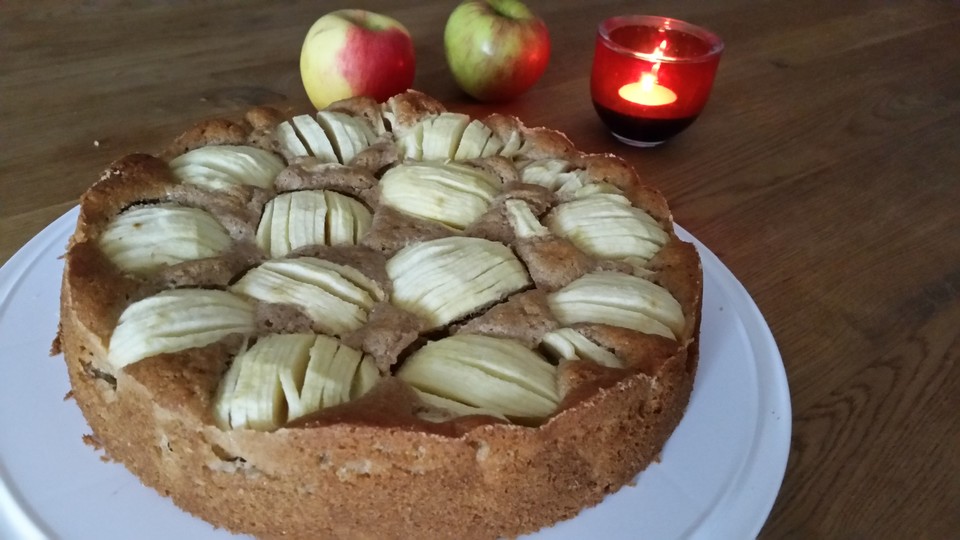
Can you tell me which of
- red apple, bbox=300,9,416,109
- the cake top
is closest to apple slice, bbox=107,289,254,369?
the cake top

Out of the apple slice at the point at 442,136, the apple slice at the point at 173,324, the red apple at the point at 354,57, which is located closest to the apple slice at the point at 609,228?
the apple slice at the point at 442,136

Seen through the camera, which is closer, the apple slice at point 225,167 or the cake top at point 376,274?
the cake top at point 376,274

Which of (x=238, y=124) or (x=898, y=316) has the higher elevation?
(x=238, y=124)

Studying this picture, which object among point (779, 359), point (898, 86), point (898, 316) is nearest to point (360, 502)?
point (779, 359)

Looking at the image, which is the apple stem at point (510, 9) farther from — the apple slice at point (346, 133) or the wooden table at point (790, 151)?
the apple slice at point (346, 133)

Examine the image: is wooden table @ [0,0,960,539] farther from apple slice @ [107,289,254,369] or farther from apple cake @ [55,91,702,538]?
apple slice @ [107,289,254,369]

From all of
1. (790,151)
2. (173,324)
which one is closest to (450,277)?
(173,324)

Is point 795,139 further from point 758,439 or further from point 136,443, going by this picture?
point 136,443
